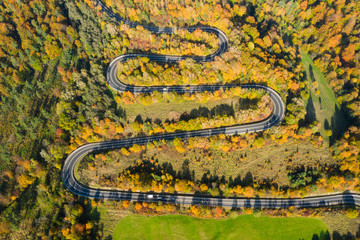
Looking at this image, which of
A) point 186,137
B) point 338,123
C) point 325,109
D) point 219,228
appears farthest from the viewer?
point 325,109

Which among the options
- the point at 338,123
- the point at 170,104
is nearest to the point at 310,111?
the point at 338,123

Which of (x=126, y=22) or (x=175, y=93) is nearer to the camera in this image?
(x=175, y=93)

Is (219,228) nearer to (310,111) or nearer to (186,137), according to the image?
(186,137)

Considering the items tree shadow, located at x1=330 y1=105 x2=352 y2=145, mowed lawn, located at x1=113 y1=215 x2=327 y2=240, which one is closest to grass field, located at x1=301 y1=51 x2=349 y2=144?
tree shadow, located at x1=330 y1=105 x2=352 y2=145

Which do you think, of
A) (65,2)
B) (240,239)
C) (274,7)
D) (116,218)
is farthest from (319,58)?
(65,2)

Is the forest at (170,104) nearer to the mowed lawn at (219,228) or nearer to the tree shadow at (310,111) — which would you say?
the tree shadow at (310,111)

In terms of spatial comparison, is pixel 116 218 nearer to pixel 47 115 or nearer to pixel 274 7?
pixel 47 115
